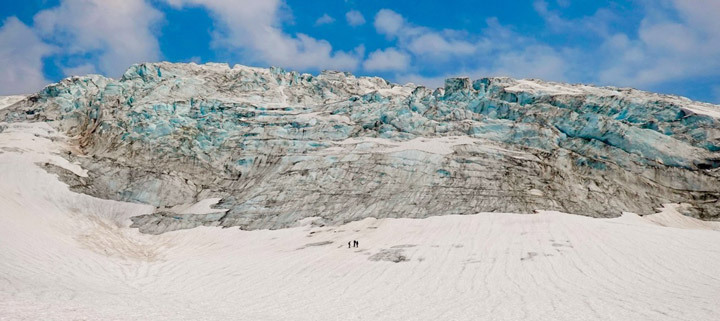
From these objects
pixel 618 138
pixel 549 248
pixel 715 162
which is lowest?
pixel 549 248

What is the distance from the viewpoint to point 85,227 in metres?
53.5

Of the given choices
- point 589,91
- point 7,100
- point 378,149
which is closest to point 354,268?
point 378,149

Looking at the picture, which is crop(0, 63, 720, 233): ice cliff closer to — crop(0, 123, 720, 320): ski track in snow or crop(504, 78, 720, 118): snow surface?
crop(504, 78, 720, 118): snow surface

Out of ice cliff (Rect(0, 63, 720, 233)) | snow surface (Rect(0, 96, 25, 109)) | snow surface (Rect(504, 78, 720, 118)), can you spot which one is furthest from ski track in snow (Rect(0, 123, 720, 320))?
snow surface (Rect(0, 96, 25, 109))

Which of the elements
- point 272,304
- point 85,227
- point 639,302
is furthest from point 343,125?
point 639,302

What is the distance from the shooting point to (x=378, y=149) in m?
76.1

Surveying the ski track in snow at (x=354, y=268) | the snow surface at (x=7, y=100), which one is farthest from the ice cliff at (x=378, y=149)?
the snow surface at (x=7, y=100)

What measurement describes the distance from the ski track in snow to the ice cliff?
576 cm

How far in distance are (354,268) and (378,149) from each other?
134 ft

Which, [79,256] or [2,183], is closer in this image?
[79,256]

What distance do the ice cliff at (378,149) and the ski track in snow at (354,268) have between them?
18.9ft

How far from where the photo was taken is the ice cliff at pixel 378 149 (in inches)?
2405

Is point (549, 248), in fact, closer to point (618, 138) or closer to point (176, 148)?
point (618, 138)

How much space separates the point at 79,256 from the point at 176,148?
44.9 metres
